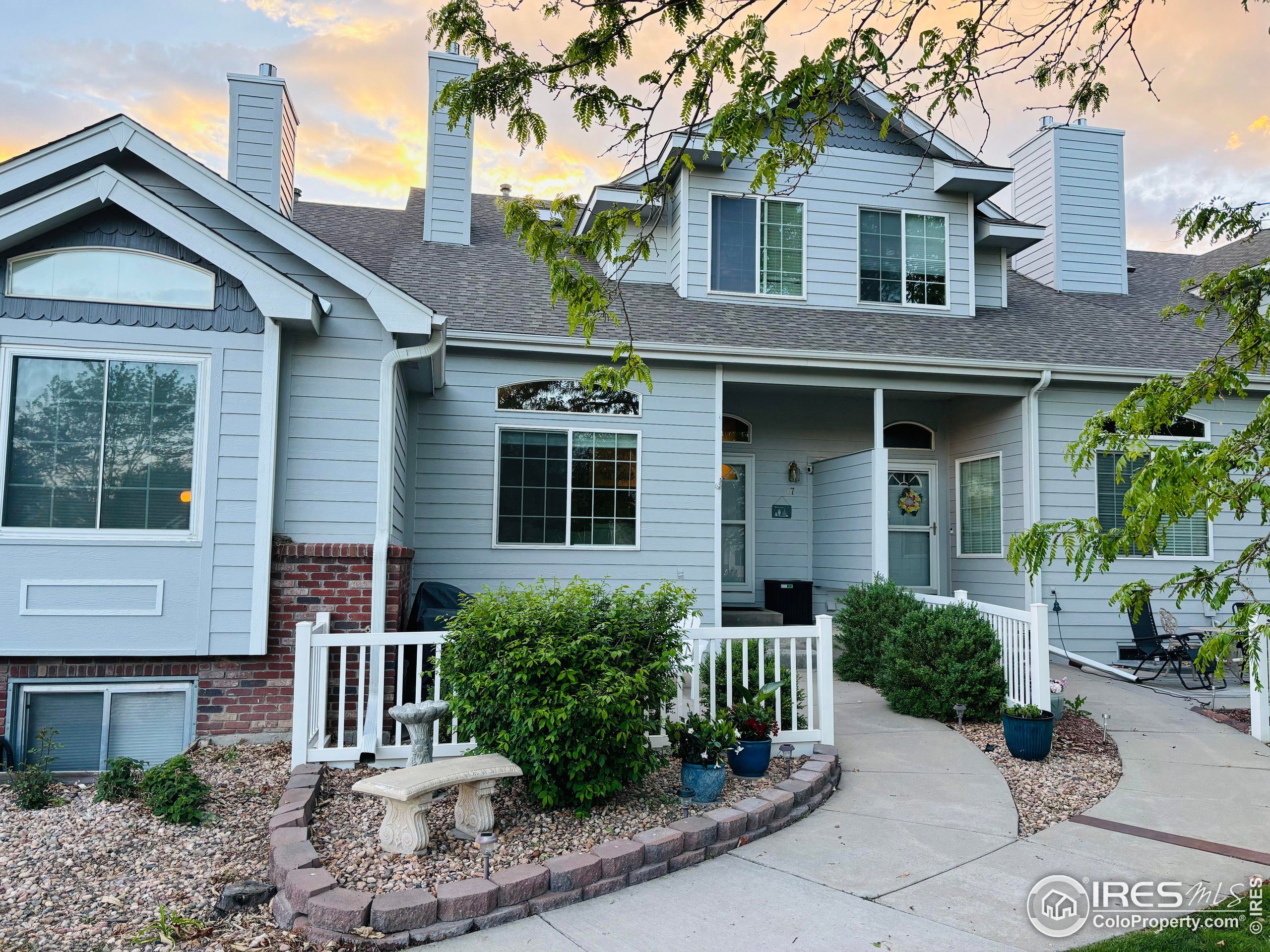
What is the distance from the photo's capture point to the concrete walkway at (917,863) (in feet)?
11.2

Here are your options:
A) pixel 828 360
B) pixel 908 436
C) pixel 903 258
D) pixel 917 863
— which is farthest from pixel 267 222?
pixel 908 436

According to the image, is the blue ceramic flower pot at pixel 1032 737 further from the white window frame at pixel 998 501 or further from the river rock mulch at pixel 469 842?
the white window frame at pixel 998 501

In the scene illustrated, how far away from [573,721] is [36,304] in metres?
4.95

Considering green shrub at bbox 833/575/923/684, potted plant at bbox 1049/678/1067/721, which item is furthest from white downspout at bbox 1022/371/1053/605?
potted plant at bbox 1049/678/1067/721

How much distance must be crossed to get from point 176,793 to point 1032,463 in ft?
31.5

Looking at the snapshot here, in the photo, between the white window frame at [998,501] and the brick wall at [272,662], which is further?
the white window frame at [998,501]

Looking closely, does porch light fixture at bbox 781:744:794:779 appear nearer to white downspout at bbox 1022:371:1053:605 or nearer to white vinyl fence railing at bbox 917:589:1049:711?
white vinyl fence railing at bbox 917:589:1049:711

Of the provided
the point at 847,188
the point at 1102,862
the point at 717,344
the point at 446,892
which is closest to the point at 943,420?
the point at 847,188

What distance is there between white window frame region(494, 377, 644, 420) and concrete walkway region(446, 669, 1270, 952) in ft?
14.6

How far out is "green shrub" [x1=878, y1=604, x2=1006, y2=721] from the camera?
7043 mm

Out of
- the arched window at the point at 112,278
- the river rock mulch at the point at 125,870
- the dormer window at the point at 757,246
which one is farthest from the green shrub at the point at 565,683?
the dormer window at the point at 757,246

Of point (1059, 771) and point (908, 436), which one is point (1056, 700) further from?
point (908, 436)

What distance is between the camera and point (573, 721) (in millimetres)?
4418

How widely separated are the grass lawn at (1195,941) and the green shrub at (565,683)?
2253 mm
